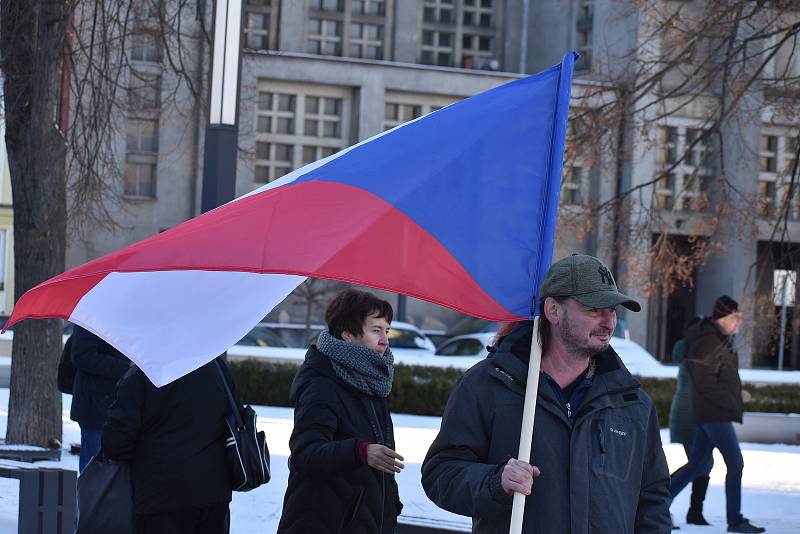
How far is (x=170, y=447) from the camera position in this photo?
5832 mm

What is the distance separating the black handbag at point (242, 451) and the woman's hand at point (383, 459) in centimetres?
103

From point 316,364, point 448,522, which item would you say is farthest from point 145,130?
point 316,364

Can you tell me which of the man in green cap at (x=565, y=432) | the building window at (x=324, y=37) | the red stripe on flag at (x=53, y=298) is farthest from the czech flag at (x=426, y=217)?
the building window at (x=324, y=37)

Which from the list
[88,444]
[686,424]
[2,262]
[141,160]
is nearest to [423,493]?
[686,424]

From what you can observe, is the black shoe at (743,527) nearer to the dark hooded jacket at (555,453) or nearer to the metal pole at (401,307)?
the dark hooded jacket at (555,453)

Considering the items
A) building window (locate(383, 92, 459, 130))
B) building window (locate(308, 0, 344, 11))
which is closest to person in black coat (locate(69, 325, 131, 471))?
building window (locate(383, 92, 459, 130))

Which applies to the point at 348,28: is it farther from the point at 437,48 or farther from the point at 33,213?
the point at 33,213

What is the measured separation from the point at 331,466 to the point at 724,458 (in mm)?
6189

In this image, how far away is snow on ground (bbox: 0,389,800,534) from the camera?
400 inches

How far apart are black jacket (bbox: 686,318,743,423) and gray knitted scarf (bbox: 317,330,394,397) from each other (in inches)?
227

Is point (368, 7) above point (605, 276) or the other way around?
above

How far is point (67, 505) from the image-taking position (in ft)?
25.8

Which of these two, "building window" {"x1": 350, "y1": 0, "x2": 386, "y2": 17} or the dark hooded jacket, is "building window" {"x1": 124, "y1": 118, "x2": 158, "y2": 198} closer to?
"building window" {"x1": 350, "y1": 0, "x2": 386, "y2": 17}

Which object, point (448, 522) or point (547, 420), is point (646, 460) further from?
point (448, 522)
